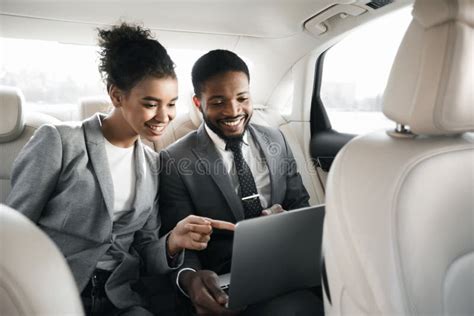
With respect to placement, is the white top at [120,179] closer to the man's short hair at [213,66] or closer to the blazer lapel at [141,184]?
the blazer lapel at [141,184]

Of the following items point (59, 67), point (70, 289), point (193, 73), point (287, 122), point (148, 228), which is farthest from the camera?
point (287, 122)

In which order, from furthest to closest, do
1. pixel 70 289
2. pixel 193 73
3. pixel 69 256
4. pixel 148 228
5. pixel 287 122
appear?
1. pixel 287 122
2. pixel 193 73
3. pixel 148 228
4. pixel 69 256
5. pixel 70 289

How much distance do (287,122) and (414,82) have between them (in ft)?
4.82

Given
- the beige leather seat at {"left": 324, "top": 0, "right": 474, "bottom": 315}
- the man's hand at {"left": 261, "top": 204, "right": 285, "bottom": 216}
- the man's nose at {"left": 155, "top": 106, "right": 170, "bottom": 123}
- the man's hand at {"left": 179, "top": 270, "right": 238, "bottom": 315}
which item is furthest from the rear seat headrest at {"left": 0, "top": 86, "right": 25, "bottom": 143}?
the beige leather seat at {"left": 324, "top": 0, "right": 474, "bottom": 315}

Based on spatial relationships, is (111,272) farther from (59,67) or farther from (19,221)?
(59,67)

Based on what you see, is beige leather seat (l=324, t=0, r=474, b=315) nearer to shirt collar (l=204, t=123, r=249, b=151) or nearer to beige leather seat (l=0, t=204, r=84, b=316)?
beige leather seat (l=0, t=204, r=84, b=316)

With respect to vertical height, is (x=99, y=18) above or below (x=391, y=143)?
above

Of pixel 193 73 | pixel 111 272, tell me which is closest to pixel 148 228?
pixel 111 272

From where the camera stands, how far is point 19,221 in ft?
2.00

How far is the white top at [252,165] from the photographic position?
4.65 feet

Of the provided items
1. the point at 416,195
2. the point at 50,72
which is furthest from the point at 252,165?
the point at 50,72

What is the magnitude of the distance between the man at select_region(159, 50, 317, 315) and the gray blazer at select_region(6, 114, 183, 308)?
242 mm

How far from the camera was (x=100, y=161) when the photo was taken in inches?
42.9

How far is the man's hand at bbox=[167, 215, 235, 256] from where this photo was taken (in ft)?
3.50
